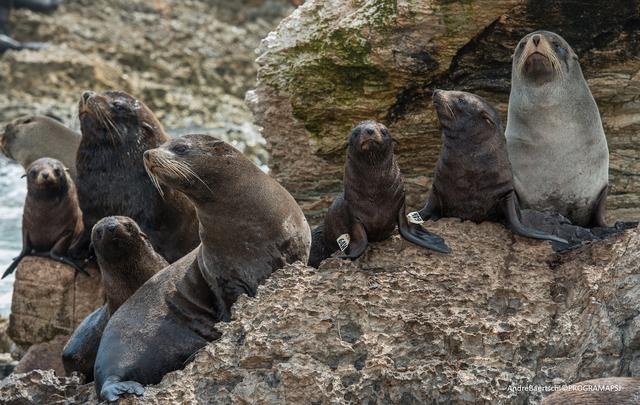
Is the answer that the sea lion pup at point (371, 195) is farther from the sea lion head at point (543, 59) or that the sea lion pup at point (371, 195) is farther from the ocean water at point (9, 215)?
the ocean water at point (9, 215)

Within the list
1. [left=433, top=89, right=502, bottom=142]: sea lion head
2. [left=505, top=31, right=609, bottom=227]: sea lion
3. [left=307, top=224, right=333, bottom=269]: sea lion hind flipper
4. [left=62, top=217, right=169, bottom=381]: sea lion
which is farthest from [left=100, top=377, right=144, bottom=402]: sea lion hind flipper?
[left=505, top=31, right=609, bottom=227]: sea lion

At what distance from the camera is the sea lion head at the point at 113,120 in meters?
10.0

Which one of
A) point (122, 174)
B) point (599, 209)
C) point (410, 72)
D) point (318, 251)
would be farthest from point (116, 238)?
point (599, 209)

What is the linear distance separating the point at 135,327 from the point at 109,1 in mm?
20287

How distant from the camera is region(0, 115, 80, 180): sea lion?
1224 centimetres

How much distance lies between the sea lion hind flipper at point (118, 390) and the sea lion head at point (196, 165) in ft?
4.27

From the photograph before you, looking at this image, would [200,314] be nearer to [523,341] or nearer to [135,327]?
[135,327]

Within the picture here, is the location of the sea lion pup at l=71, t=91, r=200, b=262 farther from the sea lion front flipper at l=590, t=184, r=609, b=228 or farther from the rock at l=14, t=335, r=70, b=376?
the sea lion front flipper at l=590, t=184, r=609, b=228

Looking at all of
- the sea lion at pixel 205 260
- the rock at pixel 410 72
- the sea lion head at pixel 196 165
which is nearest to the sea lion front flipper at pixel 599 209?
the rock at pixel 410 72

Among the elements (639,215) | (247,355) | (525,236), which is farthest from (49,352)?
(639,215)

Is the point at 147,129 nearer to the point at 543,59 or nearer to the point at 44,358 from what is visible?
the point at 44,358

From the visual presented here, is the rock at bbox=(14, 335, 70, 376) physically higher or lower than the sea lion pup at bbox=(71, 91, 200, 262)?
lower

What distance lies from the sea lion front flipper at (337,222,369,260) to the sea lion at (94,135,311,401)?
0.93ft

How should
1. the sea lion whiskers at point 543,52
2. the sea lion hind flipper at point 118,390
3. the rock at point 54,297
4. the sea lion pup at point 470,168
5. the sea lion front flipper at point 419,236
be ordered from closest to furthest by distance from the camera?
the sea lion hind flipper at point 118,390 → the sea lion front flipper at point 419,236 → the sea lion pup at point 470,168 → the sea lion whiskers at point 543,52 → the rock at point 54,297
